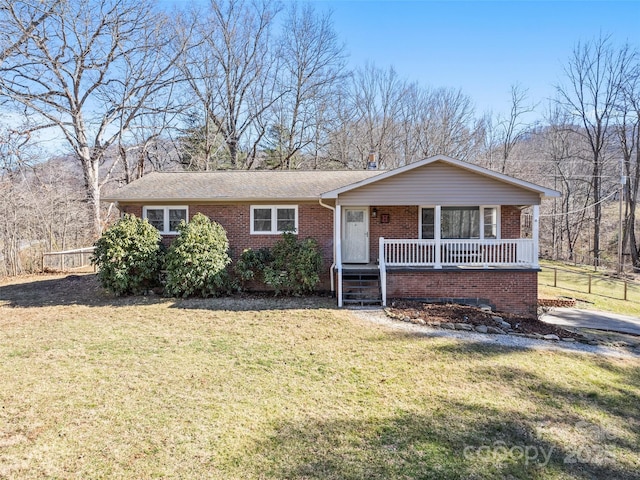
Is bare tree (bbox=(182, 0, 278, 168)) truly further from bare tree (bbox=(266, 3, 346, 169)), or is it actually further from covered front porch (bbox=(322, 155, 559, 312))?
covered front porch (bbox=(322, 155, 559, 312))

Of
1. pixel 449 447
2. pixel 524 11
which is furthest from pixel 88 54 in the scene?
pixel 449 447

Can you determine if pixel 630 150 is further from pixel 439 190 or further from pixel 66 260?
pixel 66 260

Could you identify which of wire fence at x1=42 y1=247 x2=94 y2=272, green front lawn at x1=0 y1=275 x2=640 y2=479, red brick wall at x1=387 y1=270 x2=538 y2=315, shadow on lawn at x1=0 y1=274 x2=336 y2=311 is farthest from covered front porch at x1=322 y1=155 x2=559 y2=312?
wire fence at x1=42 y1=247 x2=94 y2=272

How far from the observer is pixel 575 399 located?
5078mm

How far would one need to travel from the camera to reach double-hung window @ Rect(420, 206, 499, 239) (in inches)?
455

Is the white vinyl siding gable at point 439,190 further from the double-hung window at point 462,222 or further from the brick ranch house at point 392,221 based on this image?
the double-hung window at point 462,222

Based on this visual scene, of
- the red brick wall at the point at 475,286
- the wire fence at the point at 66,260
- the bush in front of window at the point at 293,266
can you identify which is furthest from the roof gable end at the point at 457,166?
the wire fence at the point at 66,260

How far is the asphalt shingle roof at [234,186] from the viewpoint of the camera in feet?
36.9

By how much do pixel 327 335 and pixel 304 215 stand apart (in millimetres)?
5139

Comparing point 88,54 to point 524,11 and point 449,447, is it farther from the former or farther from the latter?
point 449,447

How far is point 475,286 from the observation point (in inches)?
393

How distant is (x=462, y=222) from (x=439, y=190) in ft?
6.93

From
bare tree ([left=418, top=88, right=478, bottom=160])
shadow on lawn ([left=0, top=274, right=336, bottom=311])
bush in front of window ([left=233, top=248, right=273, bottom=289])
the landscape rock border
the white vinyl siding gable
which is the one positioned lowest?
the landscape rock border

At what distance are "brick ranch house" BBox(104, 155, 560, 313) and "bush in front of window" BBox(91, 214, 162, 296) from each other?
1.13m
